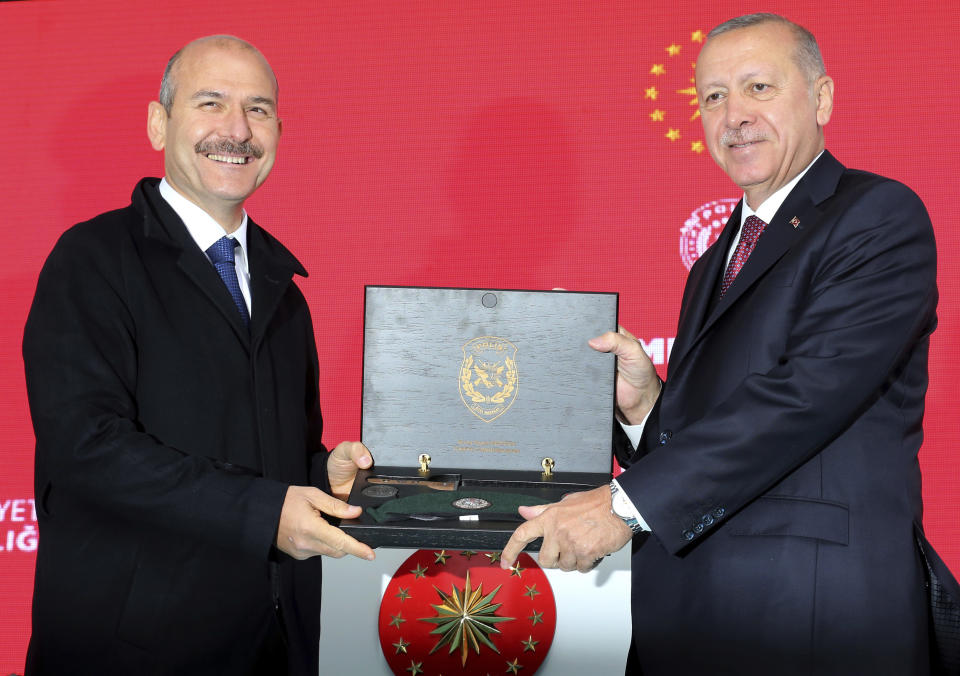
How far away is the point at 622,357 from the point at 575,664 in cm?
62

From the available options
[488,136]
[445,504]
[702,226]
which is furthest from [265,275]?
[702,226]

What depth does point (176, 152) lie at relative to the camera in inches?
70.4

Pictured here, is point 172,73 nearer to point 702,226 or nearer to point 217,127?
point 217,127

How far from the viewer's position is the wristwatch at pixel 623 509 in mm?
1486

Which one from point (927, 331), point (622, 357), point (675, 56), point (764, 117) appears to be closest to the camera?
point (927, 331)

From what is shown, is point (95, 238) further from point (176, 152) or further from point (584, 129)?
point (584, 129)

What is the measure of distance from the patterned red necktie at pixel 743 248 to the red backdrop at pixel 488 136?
1.03 metres

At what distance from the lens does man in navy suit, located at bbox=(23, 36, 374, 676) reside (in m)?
1.50

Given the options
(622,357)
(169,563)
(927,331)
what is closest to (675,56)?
(622,357)

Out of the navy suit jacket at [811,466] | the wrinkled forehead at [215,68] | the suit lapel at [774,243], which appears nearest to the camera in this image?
the navy suit jacket at [811,466]

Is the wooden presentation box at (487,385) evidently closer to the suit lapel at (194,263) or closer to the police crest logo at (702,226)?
the suit lapel at (194,263)

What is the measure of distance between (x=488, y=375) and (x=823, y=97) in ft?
2.79

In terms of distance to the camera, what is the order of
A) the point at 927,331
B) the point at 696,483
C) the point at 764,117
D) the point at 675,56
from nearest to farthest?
the point at 696,483 → the point at 927,331 → the point at 764,117 → the point at 675,56

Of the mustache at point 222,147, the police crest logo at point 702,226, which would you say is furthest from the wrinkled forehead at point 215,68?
the police crest logo at point 702,226
